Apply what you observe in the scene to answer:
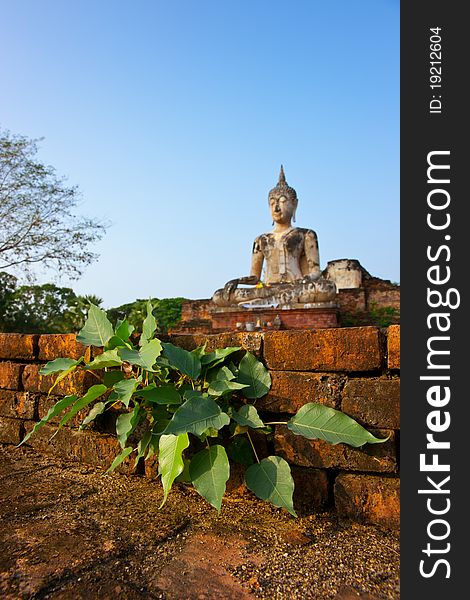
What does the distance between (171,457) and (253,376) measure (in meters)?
0.48

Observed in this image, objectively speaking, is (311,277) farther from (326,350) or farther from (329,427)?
(329,427)

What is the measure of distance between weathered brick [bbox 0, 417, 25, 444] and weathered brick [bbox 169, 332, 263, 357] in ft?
4.28

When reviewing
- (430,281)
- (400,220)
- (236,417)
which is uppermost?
(400,220)

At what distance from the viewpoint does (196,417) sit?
1437 millimetres

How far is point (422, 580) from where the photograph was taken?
115cm

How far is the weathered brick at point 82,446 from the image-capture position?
2.18 meters

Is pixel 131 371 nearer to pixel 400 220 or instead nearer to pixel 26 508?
pixel 26 508

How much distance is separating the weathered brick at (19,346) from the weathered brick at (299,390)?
5.12ft

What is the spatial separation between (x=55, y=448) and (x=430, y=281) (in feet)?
7.03

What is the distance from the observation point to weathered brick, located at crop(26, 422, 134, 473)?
218 centimetres

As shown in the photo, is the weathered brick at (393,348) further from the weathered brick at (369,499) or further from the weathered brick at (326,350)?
the weathered brick at (369,499)

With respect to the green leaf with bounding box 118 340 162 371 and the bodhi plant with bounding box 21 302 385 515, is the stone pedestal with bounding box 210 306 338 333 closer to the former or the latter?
the bodhi plant with bounding box 21 302 385 515

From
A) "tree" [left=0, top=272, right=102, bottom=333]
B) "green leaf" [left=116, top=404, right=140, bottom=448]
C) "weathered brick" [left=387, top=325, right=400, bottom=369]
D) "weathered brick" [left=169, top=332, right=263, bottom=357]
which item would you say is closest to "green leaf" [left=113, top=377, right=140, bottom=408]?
"green leaf" [left=116, top=404, right=140, bottom=448]

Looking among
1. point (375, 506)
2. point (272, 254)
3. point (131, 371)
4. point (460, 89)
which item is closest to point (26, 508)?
point (131, 371)
